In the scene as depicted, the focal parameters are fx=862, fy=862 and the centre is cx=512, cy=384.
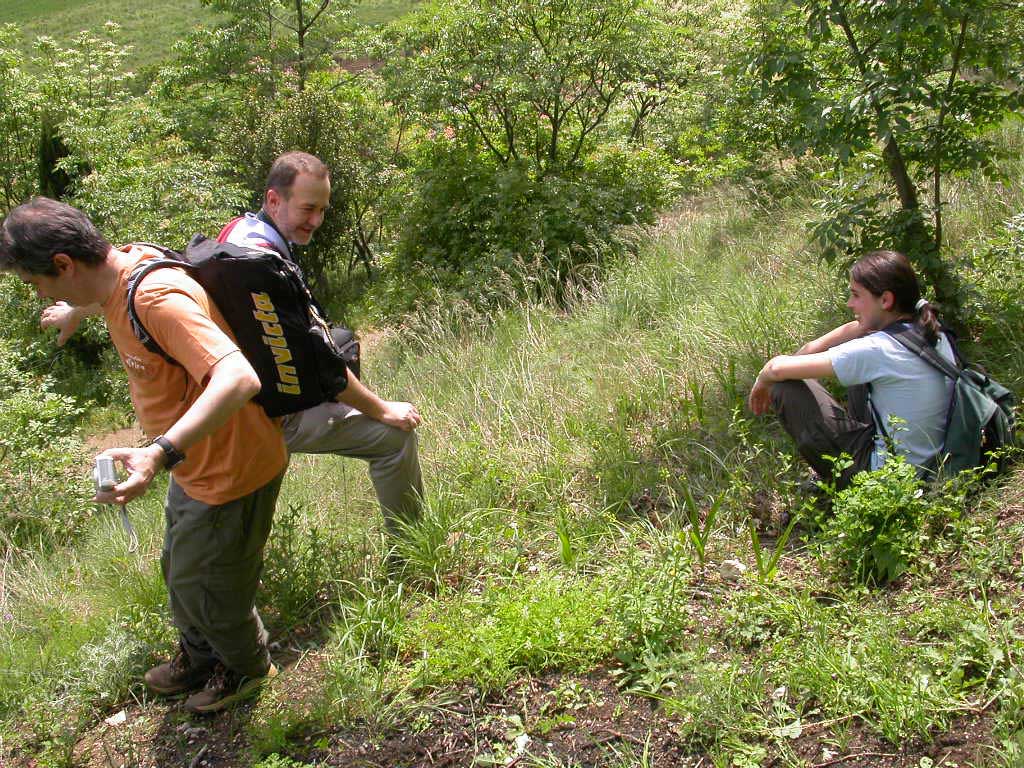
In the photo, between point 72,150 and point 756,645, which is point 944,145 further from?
point 72,150

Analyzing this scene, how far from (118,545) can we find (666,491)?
2.85 metres

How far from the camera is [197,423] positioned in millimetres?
2334

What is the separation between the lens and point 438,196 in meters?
10.1

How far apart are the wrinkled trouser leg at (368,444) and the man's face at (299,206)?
2.39ft

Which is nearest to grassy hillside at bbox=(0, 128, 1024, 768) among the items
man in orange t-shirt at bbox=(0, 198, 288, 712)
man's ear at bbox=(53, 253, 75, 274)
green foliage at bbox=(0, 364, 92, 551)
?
man in orange t-shirt at bbox=(0, 198, 288, 712)

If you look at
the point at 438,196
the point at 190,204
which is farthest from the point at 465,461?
the point at 190,204

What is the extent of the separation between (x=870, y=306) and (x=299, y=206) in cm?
233

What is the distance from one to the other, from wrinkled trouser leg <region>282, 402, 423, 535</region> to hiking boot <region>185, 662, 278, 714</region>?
2.70ft

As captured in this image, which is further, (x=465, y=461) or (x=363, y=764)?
(x=465, y=461)

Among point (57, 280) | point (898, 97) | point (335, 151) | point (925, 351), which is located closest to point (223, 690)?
point (57, 280)

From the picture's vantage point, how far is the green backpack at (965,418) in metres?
3.29

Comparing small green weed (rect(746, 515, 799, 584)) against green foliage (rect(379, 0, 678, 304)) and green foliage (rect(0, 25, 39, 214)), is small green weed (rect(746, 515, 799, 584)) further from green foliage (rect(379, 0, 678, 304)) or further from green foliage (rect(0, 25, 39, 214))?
green foliage (rect(0, 25, 39, 214))

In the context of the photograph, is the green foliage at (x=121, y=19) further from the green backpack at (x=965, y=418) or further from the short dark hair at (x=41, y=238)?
the green backpack at (x=965, y=418)

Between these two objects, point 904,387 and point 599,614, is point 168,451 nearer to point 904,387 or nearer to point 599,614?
point 599,614
